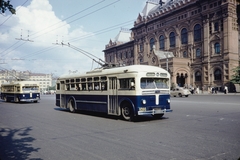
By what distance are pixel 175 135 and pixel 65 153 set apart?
3429 mm

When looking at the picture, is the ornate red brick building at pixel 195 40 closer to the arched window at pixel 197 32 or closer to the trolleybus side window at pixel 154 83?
the arched window at pixel 197 32

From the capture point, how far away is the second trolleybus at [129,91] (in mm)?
10172

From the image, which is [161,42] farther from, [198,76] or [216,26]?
[216,26]

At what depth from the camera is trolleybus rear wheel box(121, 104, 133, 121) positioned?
10454 millimetres

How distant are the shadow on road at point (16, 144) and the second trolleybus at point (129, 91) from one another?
415 cm

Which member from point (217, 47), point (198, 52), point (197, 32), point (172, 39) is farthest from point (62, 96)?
point (172, 39)

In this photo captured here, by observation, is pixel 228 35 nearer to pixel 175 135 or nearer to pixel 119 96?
pixel 119 96

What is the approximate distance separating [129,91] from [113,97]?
1197 mm

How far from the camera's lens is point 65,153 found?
17.9ft

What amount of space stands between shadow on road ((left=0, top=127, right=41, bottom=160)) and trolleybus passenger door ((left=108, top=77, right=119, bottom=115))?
398 cm

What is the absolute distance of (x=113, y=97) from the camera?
37.0ft

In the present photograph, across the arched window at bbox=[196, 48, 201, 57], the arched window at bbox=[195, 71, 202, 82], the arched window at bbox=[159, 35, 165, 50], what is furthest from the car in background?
the arched window at bbox=[159, 35, 165, 50]

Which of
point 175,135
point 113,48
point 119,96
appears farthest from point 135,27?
point 175,135

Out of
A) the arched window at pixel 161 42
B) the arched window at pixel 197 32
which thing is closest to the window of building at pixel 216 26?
the arched window at pixel 197 32
